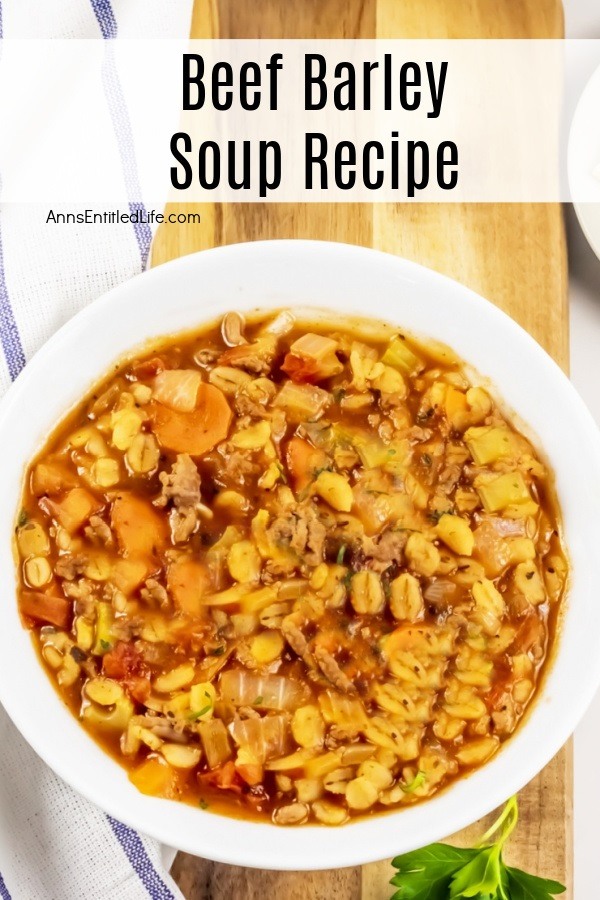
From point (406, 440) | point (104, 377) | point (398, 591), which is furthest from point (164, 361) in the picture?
point (398, 591)

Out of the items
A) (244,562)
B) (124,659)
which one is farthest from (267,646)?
(124,659)

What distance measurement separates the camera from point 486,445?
4.39 meters

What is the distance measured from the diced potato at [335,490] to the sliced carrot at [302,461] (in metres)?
0.05

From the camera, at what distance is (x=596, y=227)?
5.06 metres

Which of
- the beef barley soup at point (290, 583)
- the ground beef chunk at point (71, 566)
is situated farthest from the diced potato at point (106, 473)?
the ground beef chunk at point (71, 566)

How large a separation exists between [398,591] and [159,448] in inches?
44.7

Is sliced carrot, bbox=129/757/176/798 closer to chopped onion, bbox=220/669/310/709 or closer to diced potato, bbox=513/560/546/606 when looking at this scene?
chopped onion, bbox=220/669/310/709

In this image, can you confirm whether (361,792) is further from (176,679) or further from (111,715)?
(111,715)

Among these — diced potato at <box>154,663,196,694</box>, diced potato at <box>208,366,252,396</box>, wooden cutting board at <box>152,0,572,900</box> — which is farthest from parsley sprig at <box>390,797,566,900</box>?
diced potato at <box>208,366,252,396</box>

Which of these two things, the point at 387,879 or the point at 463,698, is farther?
the point at 387,879

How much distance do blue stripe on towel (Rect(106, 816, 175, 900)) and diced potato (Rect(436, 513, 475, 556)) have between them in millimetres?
1856

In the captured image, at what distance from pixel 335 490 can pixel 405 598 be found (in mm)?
511

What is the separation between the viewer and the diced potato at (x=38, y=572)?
4.23 metres

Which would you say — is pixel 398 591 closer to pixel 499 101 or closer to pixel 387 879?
pixel 387 879
